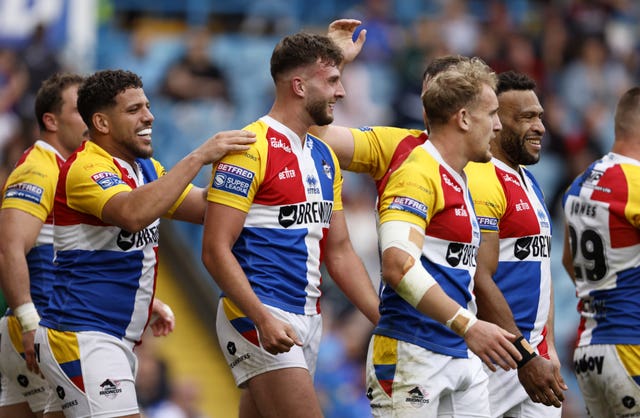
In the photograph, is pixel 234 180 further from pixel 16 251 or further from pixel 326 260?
pixel 16 251

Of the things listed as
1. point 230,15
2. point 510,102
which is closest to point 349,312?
point 230,15

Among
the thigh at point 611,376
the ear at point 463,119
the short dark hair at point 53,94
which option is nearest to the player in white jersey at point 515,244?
the thigh at point 611,376

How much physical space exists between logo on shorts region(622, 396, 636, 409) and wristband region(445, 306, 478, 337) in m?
2.55

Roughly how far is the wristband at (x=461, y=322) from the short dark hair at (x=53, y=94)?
4.02 meters

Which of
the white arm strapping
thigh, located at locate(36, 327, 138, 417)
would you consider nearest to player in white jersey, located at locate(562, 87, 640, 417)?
the white arm strapping

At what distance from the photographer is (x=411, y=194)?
6309 mm

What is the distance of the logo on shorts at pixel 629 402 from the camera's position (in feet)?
26.2

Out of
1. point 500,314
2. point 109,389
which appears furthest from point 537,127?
point 109,389

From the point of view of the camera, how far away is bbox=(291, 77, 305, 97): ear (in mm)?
7051

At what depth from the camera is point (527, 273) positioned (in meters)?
7.56

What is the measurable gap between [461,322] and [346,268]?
155cm

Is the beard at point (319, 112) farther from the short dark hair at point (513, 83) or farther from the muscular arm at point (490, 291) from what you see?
the short dark hair at point (513, 83)

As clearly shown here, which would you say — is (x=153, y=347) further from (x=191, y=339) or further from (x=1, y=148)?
(x=1, y=148)

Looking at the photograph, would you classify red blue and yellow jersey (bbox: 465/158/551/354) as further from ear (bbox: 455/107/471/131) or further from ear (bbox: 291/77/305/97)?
ear (bbox: 291/77/305/97)
